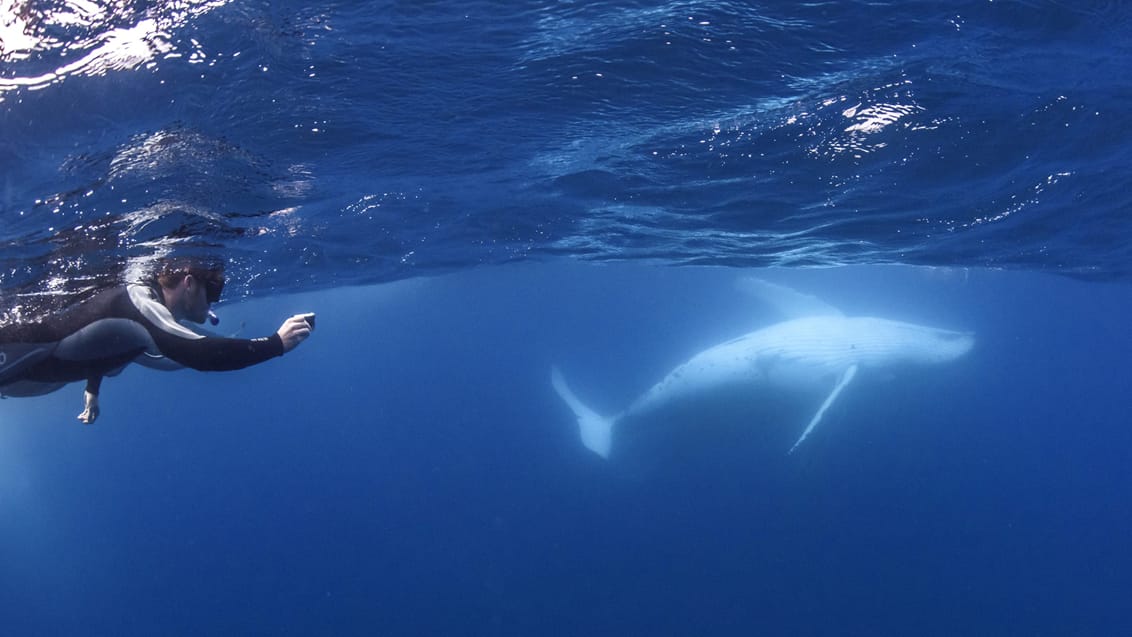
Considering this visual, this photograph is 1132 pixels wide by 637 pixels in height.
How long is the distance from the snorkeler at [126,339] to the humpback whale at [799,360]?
1473cm

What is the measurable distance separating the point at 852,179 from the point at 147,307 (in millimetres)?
10933

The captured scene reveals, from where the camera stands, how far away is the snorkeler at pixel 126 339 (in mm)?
5332

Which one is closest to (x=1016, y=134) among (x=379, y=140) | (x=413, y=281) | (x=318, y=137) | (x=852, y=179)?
(x=852, y=179)

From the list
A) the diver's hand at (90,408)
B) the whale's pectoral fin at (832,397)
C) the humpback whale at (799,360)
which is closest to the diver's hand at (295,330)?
the diver's hand at (90,408)

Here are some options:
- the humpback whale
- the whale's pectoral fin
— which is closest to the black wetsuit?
the humpback whale

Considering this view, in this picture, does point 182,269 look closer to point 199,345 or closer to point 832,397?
point 199,345

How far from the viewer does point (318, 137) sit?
9.48 m

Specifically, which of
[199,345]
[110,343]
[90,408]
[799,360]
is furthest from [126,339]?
[799,360]

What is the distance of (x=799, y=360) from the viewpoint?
20.5m

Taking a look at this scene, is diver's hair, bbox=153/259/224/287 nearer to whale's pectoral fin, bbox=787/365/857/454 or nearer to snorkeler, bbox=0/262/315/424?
snorkeler, bbox=0/262/315/424

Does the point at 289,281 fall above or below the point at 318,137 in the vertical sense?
below

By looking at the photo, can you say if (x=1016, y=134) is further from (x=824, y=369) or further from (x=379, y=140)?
(x=824, y=369)

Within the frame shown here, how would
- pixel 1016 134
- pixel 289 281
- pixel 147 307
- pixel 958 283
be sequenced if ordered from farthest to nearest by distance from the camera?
pixel 958 283 → pixel 289 281 → pixel 1016 134 → pixel 147 307

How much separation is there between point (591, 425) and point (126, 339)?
18.8 meters
